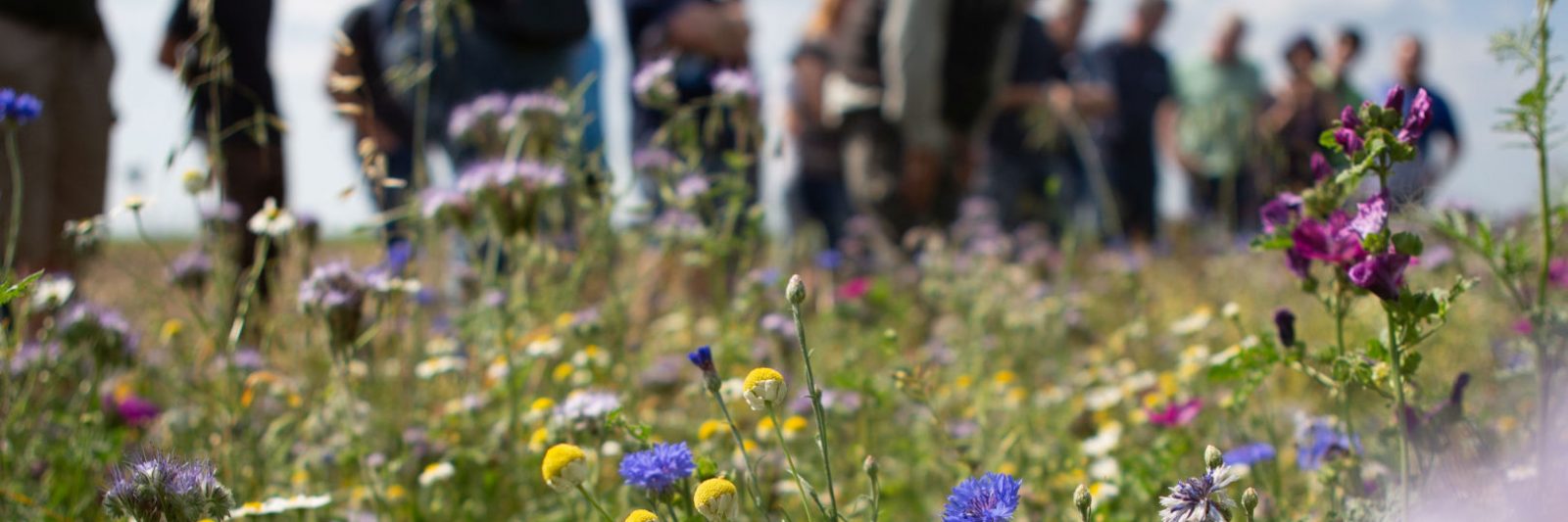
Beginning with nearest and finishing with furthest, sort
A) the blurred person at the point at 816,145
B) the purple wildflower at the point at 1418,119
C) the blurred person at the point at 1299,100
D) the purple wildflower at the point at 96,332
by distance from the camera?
the purple wildflower at the point at 1418,119, the purple wildflower at the point at 96,332, the blurred person at the point at 816,145, the blurred person at the point at 1299,100

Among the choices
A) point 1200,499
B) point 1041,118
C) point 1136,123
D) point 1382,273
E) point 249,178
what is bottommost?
point 1200,499

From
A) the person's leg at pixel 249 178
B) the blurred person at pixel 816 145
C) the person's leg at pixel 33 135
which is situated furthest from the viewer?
the blurred person at pixel 816 145

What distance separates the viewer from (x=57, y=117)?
2.86 meters

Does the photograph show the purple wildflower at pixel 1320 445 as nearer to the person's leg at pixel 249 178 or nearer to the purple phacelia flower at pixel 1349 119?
the purple phacelia flower at pixel 1349 119

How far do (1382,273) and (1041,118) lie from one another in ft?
12.3

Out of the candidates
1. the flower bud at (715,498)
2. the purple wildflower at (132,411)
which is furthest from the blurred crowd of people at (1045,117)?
the purple wildflower at (132,411)

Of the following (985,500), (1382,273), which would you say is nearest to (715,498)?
(985,500)

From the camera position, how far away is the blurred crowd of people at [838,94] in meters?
2.72

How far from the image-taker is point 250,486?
1.88 metres

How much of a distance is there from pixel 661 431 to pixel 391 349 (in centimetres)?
106

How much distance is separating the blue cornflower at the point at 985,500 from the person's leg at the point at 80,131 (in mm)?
2547

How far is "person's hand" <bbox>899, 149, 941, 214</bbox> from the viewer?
406cm

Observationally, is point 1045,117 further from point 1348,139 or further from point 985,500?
point 985,500

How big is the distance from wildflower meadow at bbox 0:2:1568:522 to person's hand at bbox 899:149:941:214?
1.98 feet
